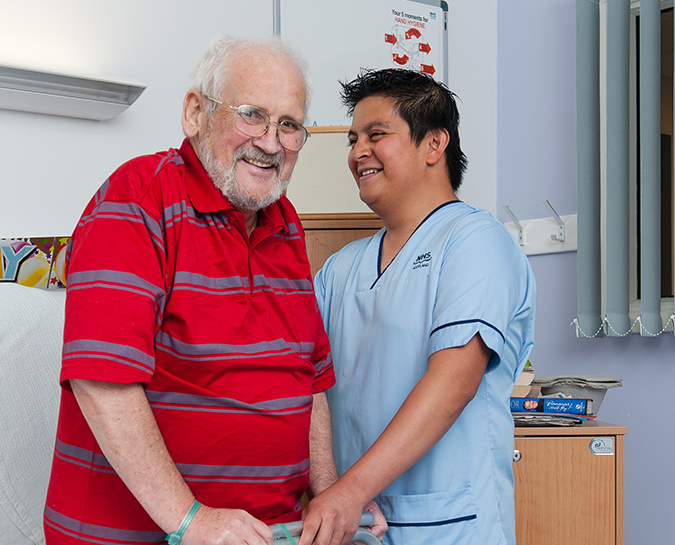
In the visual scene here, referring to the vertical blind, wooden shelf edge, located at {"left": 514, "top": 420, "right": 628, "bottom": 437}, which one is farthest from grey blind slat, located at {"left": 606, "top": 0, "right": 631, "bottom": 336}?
wooden shelf edge, located at {"left": 514, "top": 420, "right": 628, "bottom": 437}

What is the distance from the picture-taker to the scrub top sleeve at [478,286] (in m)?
1.09

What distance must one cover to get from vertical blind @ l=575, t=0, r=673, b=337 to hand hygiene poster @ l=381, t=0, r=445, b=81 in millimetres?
583

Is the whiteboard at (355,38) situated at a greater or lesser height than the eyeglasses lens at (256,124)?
greater

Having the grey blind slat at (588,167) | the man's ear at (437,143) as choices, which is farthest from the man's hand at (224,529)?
the grey blind slat at (588,167)

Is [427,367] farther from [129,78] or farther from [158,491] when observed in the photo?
[129,78]

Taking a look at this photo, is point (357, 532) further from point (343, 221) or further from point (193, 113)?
point (343, 221)

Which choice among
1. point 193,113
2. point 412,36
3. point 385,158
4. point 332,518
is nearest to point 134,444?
point 332,518

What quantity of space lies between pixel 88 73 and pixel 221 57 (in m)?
1.18

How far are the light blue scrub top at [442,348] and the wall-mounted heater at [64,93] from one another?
1.04m

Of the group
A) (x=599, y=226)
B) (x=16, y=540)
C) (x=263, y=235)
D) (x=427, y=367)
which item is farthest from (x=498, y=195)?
(x=16, y=540)

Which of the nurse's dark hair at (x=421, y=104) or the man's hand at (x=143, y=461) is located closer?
the man's hand at (x=143, y=461)

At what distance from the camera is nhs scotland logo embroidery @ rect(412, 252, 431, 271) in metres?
1.24

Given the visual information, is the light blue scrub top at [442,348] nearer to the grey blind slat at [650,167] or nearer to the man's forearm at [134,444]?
the man's forearm at [134,444]

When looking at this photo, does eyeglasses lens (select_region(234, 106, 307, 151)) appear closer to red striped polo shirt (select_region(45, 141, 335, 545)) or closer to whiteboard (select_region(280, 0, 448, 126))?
red striped polo shirt (select_region(45, 141, 335, 545))
